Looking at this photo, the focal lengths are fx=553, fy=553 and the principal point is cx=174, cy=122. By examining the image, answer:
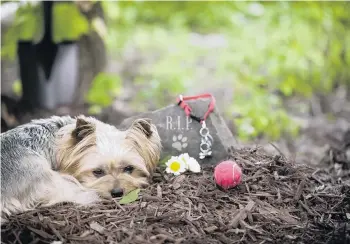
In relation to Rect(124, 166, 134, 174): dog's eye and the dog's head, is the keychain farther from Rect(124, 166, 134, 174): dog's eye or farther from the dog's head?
Rect(124, 166, 134, 174): dog's eye

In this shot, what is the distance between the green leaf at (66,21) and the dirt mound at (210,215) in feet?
11.0

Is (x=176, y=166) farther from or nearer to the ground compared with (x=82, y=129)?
nearer to the ground

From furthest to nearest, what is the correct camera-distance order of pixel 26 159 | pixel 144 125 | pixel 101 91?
pixel 101 91 < pixel 144 125 < pixel 26 159

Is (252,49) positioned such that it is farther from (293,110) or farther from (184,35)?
(184,35)

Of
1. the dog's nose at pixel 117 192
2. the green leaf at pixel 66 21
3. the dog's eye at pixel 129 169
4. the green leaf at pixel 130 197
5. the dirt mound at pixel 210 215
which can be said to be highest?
the green leaf at pixel 66 21

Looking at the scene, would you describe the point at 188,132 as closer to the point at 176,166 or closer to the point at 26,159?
the point at 176,166

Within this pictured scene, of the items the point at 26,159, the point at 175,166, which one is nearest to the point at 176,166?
the point at 175,166

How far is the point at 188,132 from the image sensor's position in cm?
524

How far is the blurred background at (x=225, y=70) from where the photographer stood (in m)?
7.63

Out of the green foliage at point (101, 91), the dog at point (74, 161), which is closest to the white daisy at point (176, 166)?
the dog at point (74, 161)

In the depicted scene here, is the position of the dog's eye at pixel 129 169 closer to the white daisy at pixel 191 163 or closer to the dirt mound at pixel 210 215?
the dirt mound at pixel 210 215

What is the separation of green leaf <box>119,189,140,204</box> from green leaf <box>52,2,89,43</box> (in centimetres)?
364

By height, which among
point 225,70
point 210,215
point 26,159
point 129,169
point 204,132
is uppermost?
point 26,159

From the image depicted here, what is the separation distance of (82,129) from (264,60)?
5.04m
